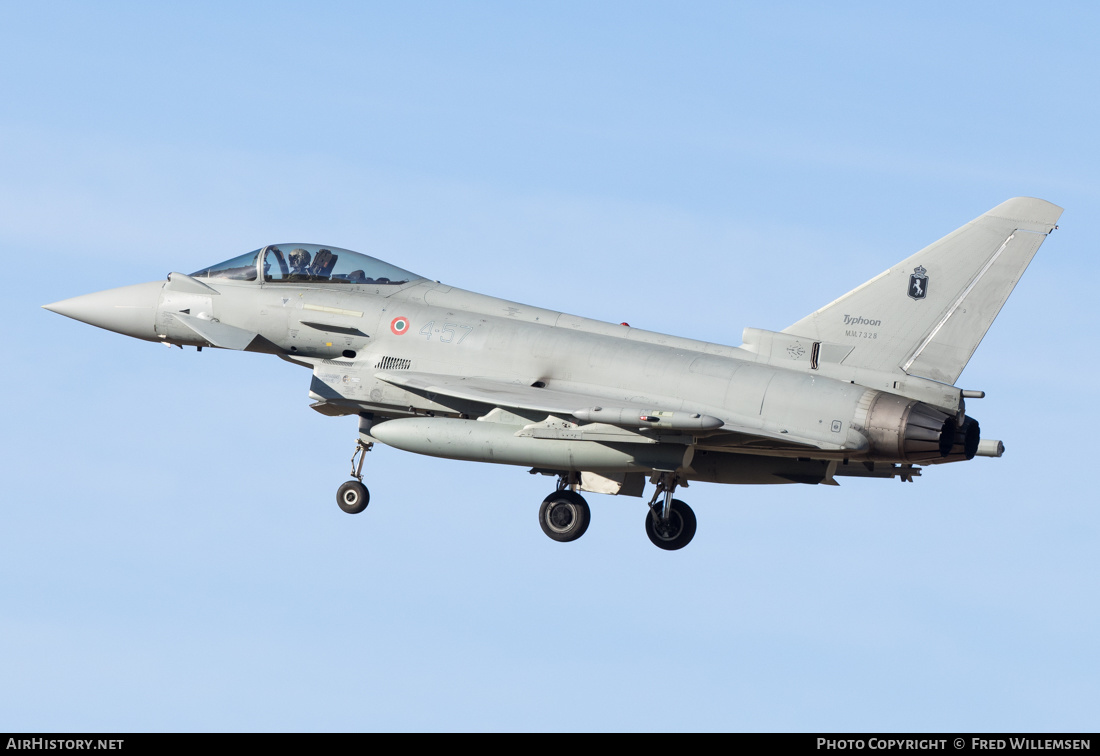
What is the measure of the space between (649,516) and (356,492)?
439 cm

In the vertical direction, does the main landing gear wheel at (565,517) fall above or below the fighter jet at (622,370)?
below

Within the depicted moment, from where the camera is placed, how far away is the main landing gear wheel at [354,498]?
2059cm

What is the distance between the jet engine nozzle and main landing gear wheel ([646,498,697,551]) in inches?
150

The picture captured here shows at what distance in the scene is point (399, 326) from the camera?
2056cm

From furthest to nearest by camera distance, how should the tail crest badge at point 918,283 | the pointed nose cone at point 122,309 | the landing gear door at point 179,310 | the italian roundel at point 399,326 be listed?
the pointed nose cone at point 122,309
the landing gear door at point 179,310
the italian roundel at point 399,326
the tail crest badge at point 918,283

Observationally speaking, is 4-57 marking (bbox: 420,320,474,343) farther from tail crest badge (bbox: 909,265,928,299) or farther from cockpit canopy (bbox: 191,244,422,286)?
tail crest badge (bbox: 909,265,928,299)

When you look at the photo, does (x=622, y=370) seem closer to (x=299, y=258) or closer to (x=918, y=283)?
(x=918, y=283)

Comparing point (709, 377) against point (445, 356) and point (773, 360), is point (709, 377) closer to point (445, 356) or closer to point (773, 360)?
point (773, 360)

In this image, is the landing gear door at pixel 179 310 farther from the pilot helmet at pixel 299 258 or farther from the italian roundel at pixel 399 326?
the italian roundel at pixel 399 326

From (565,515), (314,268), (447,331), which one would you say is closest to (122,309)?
(314,268)

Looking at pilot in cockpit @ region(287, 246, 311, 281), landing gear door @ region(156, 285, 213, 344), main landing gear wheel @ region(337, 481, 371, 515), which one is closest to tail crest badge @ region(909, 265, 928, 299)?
main landing gear wheel @ region(337, 481, 371, 515)

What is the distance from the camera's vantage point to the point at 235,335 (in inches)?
834

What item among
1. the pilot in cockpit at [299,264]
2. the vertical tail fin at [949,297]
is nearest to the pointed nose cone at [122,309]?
the pilot in cockpit at [299,264]

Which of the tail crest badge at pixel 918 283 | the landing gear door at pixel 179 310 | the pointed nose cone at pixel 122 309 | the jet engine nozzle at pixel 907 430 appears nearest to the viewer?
the jet engine nozzle at pixel 907 430
